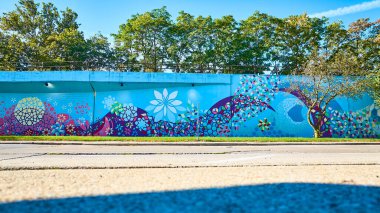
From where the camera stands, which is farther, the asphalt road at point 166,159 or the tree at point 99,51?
the tree at point 99,51

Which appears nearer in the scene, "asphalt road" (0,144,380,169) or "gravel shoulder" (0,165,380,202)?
"gravel shoulder" (0,165,380,202)

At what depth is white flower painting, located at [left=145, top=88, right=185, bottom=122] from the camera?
76.0 ft

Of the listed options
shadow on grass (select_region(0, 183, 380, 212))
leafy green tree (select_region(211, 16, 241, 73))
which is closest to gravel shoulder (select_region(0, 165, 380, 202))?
shadow on grass (select_region(0, 183, 380, 212))

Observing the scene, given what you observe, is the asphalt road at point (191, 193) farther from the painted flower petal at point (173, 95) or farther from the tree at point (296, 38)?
the tree at point (296, 38)

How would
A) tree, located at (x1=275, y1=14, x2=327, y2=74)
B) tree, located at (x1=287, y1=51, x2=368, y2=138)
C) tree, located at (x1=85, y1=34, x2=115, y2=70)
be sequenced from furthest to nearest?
tree, located at (x1=85, y1=34, x2=115, y2=70), tree, located at (x1=275, y1=14, x2=327, y2=74), tree, located at (x1=287, y1=51, x2=368, y2=138)

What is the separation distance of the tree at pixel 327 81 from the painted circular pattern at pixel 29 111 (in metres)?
20.8

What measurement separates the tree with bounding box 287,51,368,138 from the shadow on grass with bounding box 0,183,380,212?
18.9 m

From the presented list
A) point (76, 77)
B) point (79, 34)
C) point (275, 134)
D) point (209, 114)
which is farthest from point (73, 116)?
point (79, 34)

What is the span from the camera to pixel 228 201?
288 centimetres

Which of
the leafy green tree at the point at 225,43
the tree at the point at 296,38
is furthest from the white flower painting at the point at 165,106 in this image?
the tree at the point at 296,38

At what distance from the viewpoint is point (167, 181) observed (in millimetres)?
4055

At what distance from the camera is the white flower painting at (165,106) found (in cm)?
2316

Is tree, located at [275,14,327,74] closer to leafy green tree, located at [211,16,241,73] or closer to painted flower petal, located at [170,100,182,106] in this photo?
leafy green tree, located at [211,16,241,73]

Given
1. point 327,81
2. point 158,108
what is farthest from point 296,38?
point 158,108
